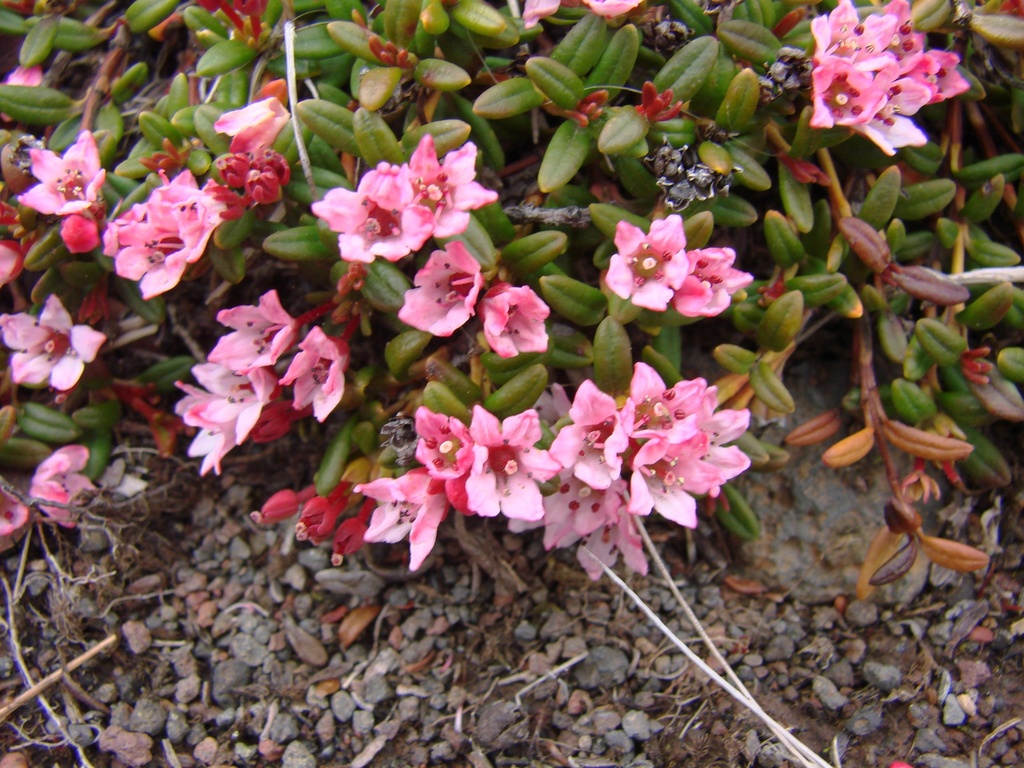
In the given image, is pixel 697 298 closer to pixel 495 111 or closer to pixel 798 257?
pixel 798 257

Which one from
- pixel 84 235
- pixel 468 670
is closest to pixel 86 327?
pixel 84 235

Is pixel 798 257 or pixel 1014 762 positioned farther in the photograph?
pixel 798 257

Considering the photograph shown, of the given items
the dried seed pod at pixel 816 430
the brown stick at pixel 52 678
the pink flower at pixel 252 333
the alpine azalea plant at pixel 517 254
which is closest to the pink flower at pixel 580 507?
the alpine azalea plant at pixel 517 254

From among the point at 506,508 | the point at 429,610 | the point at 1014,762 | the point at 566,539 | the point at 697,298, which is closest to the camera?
the point at 506,508

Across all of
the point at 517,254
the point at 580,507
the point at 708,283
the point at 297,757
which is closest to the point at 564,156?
the point at 517,254

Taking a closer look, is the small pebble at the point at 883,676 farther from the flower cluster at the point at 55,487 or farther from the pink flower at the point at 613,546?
the flower cluster at the point at 55,487

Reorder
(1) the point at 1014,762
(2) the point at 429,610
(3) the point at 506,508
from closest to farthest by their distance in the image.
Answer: (3) the point at 506,508 < (1) the point at 1014,762 < (2) the point at 429,610

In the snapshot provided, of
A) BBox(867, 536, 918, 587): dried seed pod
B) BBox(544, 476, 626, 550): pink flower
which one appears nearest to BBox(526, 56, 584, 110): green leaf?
BBox(544, 476, 626, 550): pink flower
